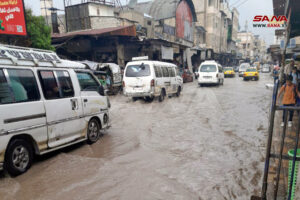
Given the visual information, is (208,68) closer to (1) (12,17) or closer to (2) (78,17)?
(1) (12,17)

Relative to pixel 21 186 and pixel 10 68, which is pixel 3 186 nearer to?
pixel 21 186

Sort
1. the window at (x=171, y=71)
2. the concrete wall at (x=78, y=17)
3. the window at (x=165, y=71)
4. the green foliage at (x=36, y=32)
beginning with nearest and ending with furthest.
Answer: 1. the window at (x=165, y=71)
2. the window at (x=171, y=71)
3. the green foliage at (x=36, y=32)
4. the concrete wall at (x=78, y=17)

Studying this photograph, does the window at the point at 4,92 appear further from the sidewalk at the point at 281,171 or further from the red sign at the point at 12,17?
the red sign at the point at 12,17

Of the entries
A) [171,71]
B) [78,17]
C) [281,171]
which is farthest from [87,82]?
[78,17]

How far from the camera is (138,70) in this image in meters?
12.0

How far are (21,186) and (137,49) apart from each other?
737 inches

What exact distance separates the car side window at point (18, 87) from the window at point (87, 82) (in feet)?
4.82

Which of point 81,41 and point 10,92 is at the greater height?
point 81,41

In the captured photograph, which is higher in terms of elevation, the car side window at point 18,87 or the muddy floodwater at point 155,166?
the car side window at point 18,87

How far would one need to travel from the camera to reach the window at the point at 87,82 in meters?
5.93

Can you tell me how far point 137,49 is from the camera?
2158cm

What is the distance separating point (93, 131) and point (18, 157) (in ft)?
7.37

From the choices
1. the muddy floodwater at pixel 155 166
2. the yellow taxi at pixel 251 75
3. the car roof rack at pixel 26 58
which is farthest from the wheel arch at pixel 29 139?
the yellow taxi at pixel 251 75

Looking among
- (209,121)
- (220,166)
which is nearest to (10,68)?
(220,166)
